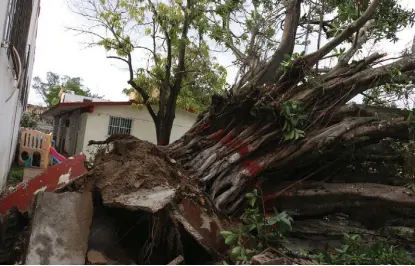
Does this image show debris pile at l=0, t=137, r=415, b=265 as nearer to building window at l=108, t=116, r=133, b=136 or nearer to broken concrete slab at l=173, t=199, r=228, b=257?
broken concrete slab at l=173, t=199, r=228, b=257

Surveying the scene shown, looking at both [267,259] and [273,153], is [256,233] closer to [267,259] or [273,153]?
[267,259]

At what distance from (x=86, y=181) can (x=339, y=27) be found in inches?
217

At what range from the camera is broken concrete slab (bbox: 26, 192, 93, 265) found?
3.96m

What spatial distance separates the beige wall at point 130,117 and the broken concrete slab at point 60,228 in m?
13.7

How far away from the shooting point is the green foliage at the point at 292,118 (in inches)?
214

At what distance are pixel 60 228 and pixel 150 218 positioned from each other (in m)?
1.09

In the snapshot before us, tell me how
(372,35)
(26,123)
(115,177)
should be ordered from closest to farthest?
(115,177) < (372,35) < (26,123)

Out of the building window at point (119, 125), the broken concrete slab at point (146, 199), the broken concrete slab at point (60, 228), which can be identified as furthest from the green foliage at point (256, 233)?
the building window at point (119, 125)

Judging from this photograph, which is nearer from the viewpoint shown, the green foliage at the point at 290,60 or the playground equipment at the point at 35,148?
the green foliage at the point at 290,60

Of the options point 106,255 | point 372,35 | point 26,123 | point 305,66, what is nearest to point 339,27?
point 372,35

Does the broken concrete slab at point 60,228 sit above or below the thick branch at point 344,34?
below

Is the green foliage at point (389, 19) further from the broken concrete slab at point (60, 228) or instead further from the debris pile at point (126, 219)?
the broken concrete slab at point (60, 228)

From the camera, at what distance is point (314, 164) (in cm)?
599

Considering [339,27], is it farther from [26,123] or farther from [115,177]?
[26,123]
